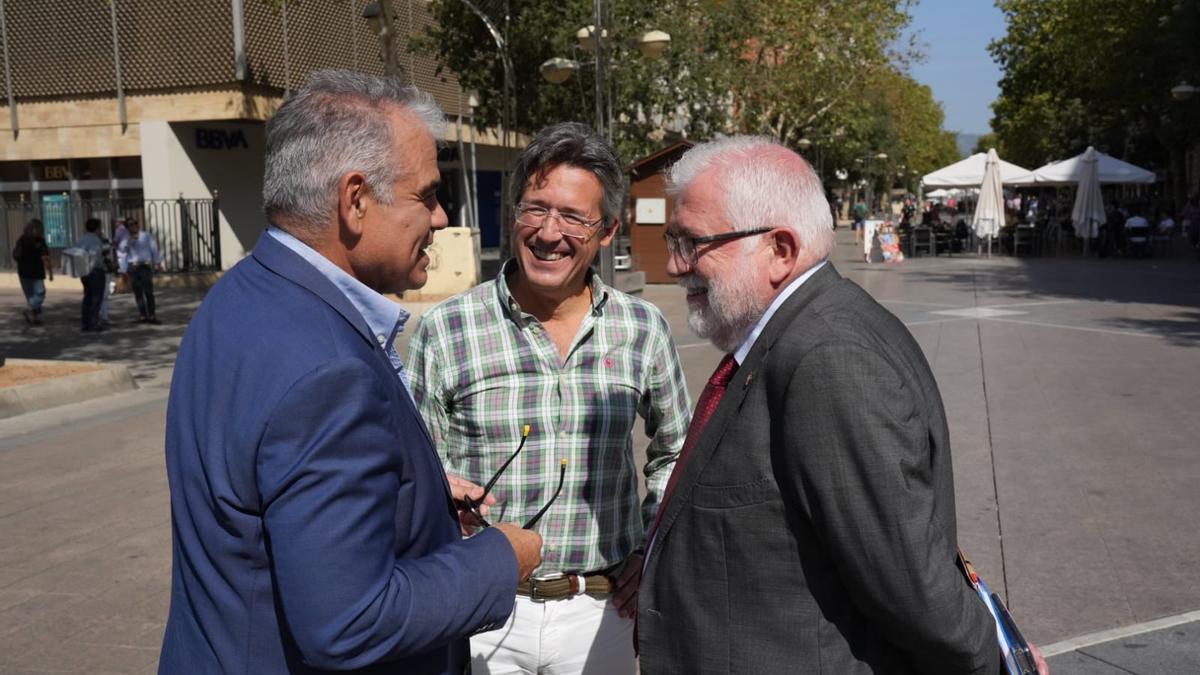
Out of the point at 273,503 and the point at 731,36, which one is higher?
the point at 731,36

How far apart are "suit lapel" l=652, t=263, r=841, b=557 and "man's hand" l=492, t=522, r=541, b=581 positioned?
277 millimetres

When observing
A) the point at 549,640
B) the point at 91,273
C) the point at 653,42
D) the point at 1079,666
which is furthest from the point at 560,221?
the point at 653,42

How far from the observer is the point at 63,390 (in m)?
10.9

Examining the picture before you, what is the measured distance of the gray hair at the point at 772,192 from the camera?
2.13 m

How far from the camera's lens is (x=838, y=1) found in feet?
134

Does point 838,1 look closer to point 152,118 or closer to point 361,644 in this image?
point 152,118

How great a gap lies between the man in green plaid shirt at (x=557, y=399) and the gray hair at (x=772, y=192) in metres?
0.66

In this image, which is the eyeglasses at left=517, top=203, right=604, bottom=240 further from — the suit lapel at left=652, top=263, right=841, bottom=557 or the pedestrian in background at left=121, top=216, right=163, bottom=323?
the pedestrian in background at left=121, top=216, right=163, bottom=323

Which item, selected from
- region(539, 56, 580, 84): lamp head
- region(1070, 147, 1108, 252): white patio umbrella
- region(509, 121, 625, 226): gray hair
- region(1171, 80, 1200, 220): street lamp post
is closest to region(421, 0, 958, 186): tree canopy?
region(539, 56, 580, 84): lamp head

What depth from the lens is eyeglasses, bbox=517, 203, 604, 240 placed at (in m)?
2.80

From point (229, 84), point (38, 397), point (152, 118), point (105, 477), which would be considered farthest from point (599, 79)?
point (152, 118)

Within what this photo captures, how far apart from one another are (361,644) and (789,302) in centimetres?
96

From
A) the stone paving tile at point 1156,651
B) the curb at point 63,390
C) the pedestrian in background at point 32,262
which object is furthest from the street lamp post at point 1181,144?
the stone paving tile at point 1156,651

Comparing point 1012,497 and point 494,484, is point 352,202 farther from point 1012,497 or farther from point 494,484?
point 1012,497
